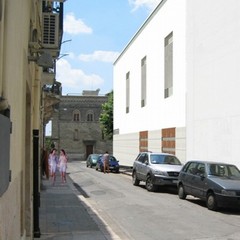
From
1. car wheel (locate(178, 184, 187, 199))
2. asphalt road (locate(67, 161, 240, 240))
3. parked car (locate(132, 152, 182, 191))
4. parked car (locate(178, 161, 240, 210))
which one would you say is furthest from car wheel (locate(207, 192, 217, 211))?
parked car (locate(132, 152, 182, 191))

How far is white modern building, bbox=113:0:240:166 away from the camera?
21.2 metres

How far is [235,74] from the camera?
20.5 meters

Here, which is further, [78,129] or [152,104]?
[78,129]

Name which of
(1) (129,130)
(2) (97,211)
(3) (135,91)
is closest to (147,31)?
(3) (135,91)

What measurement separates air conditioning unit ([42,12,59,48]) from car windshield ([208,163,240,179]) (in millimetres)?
7895

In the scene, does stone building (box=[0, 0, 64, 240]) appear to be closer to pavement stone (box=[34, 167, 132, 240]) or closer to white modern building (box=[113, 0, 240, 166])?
pavement stone (box=[34, 167, 132, 240])

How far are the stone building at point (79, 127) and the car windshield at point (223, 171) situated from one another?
194ft

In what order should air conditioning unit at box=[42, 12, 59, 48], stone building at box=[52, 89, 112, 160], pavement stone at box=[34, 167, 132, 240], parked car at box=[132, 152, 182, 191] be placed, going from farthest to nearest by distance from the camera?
stone building at box=[52, 89, 112, 160] < parked car at box=[132, 152, 182, 191] < air conditioning unit at box=[42, 12, 59, 48] < pavement stone at box=[34, 167, 132, 240]

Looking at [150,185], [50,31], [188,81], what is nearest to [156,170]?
[150,185]

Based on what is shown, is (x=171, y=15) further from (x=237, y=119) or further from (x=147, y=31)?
(x=237, y=119)

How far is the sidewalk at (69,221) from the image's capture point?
10.2m

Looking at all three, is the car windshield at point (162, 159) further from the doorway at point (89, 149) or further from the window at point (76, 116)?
the doorway at point (89, 149)

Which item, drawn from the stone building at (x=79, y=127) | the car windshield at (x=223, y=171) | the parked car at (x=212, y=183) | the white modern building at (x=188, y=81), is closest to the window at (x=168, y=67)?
the white modern building at (x=188, y=81)

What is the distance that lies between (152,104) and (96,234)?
84.7 ft
